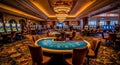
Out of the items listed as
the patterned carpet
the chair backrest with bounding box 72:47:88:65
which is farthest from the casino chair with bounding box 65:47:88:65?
the patterned carpet

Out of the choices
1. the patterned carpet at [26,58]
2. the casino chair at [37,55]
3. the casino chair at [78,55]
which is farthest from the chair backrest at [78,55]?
the patterned carpet at [26,58]

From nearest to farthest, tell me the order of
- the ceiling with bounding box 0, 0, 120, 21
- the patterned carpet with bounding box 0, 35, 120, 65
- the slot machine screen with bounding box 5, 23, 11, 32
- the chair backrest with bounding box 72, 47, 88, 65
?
the chair backrest with bounding box 72, 47, 88, 65, the patterned carpet with bounding box 0, 35, 120, 65, the ceiling with bounding box 0, 0, 120, 21, the slot machine screen with bounding box 5, 23, 11, 32

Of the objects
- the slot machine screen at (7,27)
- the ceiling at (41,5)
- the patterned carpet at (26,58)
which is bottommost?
the patterned carpet at (26,58)

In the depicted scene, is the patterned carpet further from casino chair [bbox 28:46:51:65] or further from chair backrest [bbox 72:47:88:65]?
chair backrest [bbox 72:47:88:65]

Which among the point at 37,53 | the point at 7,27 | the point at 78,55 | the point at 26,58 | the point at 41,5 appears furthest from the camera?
the point at 7,27

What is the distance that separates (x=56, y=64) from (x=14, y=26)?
29.1ft

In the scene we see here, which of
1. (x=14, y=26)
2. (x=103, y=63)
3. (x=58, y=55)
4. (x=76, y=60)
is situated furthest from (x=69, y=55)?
(x=14, y=26)

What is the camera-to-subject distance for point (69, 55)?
9.85ft

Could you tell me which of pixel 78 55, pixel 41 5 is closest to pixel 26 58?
pixel 78 55

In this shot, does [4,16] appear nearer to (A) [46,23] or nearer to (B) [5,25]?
(B) [5,25]

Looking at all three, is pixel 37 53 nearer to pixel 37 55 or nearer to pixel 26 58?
pixel 37 55

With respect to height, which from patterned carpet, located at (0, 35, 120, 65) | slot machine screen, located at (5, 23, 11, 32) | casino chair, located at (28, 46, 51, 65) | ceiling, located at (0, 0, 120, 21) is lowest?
patterned carpet, located at (0, 35, 120, 65)

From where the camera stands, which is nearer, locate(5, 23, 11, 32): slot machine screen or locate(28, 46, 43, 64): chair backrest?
locate(28, 46, 43, 64): chair backrest

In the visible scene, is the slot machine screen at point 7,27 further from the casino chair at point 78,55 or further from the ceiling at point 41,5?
the casino chair at point 78,55
